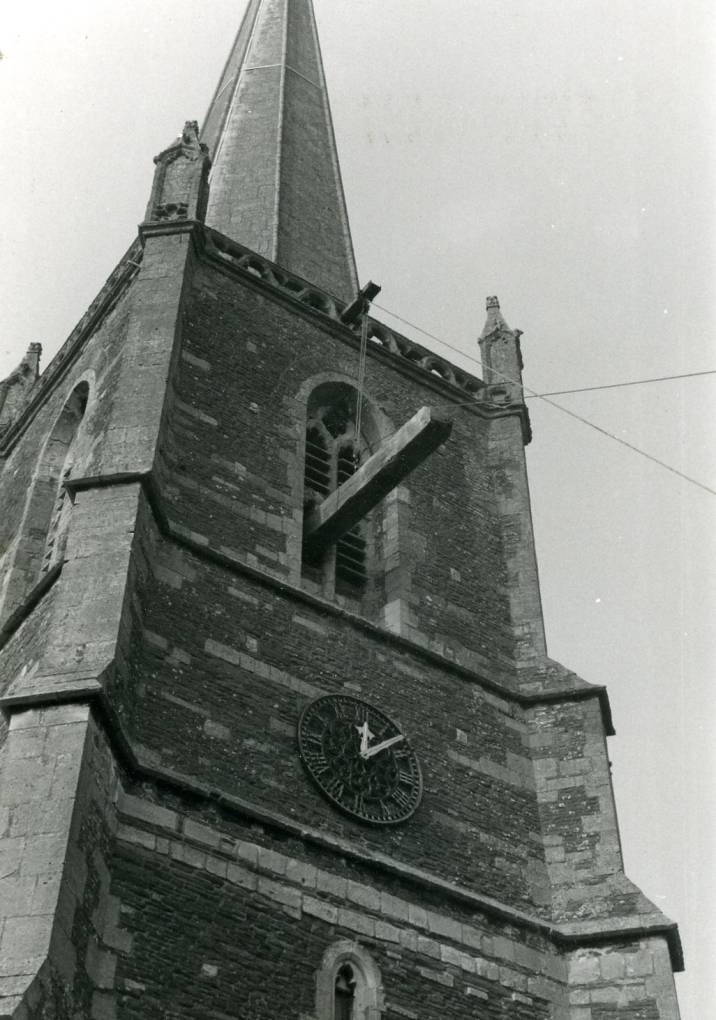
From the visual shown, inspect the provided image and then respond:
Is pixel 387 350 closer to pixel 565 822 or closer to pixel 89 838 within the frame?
pixel 565 822

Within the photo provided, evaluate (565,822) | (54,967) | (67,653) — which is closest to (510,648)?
(565,822)

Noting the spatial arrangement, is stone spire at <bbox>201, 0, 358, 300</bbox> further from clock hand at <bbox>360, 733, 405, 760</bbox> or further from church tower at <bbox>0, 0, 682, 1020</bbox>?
clock hand at <bbox>360, 733, 405, 760</bbox>

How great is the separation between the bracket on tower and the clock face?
642 centimetres

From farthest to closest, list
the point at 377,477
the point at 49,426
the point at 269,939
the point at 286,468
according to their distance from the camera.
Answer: the point at 49,426 → the point at 286,468 → the point at 377,477 → the point at 269,939

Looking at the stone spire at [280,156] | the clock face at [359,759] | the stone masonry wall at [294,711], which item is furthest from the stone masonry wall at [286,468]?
the stone spire at [280,156]

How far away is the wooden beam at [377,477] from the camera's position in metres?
16.2

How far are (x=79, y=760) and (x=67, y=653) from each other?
1.46m

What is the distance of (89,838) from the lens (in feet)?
37.6

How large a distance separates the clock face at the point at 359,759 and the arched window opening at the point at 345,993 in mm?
1630

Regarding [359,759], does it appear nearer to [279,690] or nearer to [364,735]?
[364,735]

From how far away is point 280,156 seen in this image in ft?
83.0

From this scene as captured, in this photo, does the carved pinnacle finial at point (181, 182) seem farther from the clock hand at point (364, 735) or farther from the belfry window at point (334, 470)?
the clock hand at point (364, 735)

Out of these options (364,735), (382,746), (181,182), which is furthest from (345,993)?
(181,182)

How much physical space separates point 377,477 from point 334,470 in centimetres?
182
